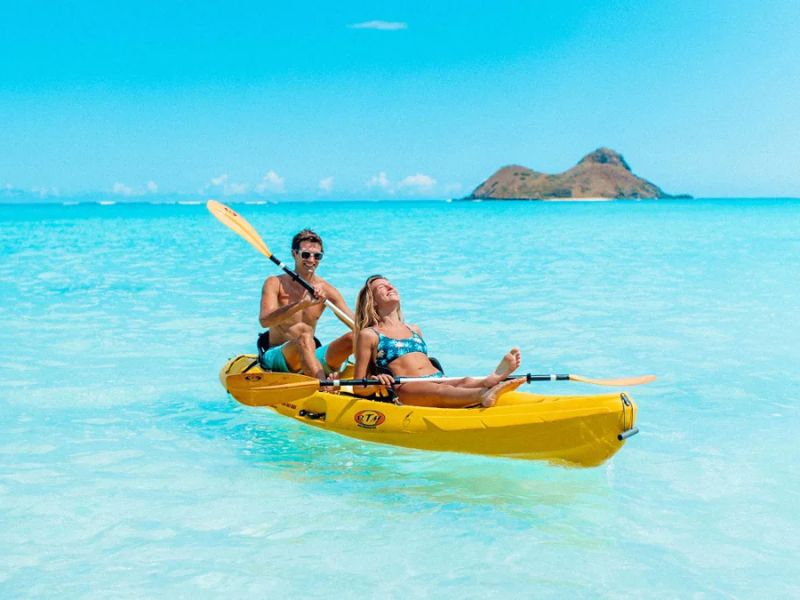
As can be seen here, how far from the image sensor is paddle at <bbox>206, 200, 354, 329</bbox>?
18.9 ft

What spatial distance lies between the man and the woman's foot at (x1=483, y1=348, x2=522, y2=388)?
1.33m

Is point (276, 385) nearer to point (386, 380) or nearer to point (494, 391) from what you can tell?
point (386, 380)

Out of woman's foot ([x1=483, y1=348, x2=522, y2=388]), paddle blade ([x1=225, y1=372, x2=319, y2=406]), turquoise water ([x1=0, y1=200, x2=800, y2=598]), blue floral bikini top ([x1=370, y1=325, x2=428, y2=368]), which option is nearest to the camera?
turquoise water ([x1=0, y1=200, x2=800, y2=598])

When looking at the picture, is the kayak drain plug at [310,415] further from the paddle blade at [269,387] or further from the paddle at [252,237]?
the paddle at [252,237]

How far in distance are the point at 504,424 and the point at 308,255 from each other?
2.04 metres

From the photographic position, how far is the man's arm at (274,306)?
220 inches

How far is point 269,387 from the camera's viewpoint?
5684 mm

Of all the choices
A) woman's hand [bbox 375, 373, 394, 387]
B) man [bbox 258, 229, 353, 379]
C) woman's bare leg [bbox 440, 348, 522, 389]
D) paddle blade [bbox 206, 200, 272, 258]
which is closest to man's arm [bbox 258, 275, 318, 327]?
man [bbox 258, 229, 353, 379]

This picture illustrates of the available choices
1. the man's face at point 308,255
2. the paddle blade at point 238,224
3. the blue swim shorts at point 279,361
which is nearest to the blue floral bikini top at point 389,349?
the blue swim shorts at point 279,361

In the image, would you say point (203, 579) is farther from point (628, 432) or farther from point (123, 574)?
point (628, 432)

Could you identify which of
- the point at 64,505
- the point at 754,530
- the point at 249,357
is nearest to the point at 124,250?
the point at 249,357

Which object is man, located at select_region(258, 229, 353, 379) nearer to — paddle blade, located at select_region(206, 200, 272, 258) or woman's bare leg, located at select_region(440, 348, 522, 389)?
paddle blade, located at select_region(206, 200, 272, 258)

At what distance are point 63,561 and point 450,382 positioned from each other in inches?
93.8

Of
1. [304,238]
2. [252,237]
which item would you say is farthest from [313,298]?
[252,237]
